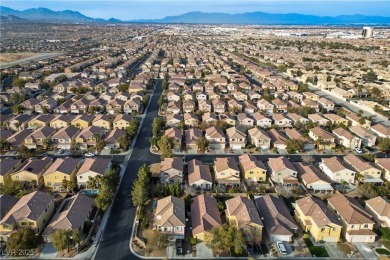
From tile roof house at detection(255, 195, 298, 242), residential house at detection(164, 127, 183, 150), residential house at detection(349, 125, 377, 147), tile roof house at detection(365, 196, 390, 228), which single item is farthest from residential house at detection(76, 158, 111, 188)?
residential house at detection(349, 125, 377, 147)

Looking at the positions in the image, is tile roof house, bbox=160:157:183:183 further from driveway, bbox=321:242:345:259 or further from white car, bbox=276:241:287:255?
driveway, bbox=321:242:345:259

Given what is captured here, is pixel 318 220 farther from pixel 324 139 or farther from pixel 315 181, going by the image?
pixel 324 139

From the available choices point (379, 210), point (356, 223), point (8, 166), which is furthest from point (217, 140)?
point (8, 166)

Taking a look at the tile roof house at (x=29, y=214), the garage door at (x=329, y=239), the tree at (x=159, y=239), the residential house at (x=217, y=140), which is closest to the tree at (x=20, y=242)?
the tile roof house at (x=29, y=214)

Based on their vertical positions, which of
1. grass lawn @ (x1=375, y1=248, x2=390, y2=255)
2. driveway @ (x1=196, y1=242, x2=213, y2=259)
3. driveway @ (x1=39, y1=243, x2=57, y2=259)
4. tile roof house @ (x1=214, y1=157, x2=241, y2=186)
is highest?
tile roof house @ (x1=214, y1=157, x2=241, y2=186)

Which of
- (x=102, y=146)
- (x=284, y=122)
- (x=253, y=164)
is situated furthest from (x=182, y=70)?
(x=253, y=164)

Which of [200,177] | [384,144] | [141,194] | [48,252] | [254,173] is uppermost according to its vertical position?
[384,144]

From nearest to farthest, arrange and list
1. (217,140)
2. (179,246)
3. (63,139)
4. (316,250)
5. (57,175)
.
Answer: (316,250)
(179,246)
(57,175)
(63,139)
(217,140)
